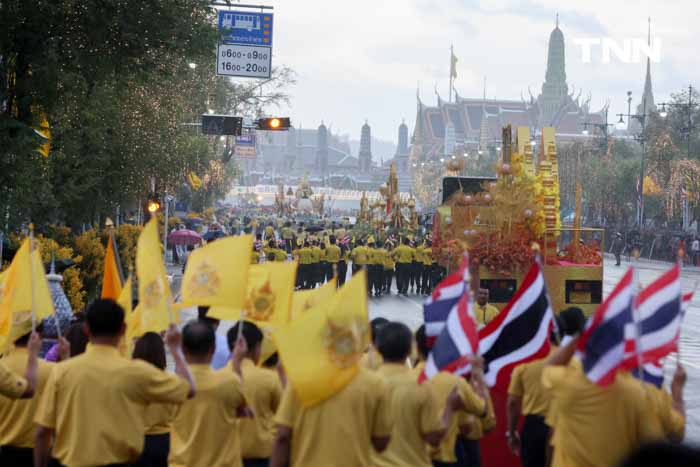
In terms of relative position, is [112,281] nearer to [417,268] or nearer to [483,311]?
[483,311]

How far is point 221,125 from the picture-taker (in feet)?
104

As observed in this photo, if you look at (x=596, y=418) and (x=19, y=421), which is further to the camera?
(x=19, y=421)

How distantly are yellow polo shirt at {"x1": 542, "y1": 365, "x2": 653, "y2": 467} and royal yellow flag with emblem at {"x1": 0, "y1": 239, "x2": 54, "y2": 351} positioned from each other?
334 cm

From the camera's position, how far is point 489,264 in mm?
15953

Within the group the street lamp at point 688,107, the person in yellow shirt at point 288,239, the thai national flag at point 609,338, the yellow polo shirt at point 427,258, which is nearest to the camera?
the thai national flag at point 609,338

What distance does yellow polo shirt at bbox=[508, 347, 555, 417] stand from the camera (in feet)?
24.8

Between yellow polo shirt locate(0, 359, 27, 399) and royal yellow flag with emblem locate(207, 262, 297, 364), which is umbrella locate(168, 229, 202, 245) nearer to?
royal yellow flag with emblem locate(207, 262, 297, 364)

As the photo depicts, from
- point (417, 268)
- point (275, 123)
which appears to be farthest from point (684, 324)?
point (275, 123)

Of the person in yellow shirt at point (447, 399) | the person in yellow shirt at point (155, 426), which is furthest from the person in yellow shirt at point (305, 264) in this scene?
the person in yellow shirt at point (447, 399)

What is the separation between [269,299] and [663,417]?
265 centimetres

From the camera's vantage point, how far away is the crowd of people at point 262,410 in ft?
18.4

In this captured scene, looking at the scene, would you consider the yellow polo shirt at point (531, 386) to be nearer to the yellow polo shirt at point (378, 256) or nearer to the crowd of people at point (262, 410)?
the crowd of people at point (262, 410)

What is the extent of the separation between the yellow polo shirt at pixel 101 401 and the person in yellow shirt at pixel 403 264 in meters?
26.2

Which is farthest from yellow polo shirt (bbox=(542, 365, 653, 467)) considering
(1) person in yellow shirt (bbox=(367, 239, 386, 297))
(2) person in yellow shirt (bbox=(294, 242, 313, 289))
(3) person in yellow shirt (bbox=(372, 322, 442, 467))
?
(1) person in yellow shirt (bbox=(367, 239, 386, 297))
